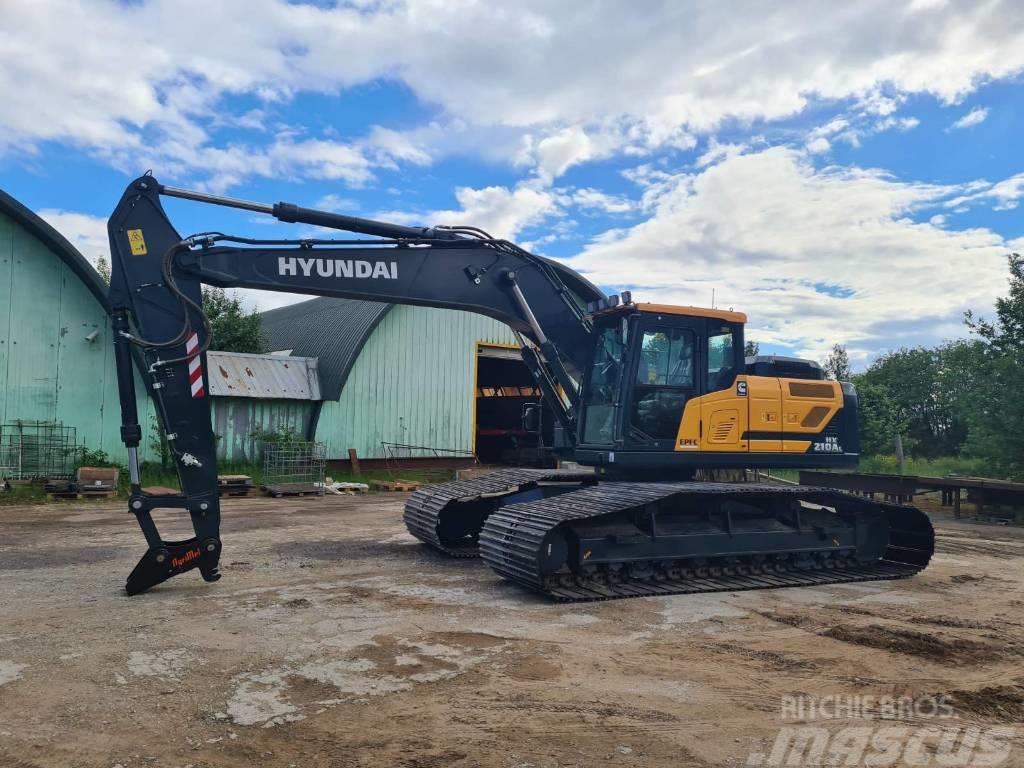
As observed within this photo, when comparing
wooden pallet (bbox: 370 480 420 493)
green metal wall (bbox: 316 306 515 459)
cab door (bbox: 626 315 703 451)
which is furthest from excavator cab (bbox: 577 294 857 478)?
green metal wall (bbox: 316 306 515 459)

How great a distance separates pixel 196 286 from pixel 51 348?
12.7m

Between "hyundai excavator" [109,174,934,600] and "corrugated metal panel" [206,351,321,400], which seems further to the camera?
"corrugated metal panel" [206,351,321,400]

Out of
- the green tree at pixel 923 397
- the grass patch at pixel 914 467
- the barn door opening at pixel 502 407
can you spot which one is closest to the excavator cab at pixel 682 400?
the barn door opening at pixel 502 407

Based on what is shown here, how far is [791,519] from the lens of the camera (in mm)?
9320

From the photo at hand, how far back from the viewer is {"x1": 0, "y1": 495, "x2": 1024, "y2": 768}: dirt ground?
4.20 metres

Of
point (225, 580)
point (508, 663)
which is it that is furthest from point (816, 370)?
point (225, 580)

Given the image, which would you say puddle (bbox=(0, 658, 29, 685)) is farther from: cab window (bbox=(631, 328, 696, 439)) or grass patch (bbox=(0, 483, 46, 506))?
grass patch (bbox=(0, 483, 46, 506))

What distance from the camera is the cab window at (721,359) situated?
928 centimetres

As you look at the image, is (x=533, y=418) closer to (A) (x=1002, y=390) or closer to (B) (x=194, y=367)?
(B) (x=194, y=367)

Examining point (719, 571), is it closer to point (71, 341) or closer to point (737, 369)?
point (737, 369)

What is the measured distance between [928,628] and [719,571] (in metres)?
2.25

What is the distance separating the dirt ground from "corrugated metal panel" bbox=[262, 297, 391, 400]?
531 inches

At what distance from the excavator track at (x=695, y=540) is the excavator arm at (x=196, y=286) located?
8.89 feet

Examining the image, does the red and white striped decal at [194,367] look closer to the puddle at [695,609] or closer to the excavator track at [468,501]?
the excavator track at [468,501]
